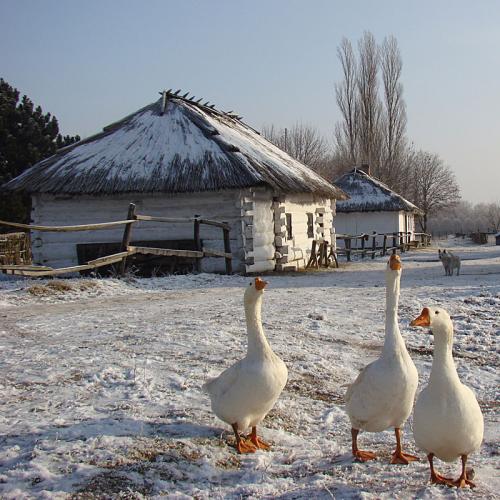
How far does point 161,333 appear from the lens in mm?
Answer: 7398

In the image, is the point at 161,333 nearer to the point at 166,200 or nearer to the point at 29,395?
the point at 29,395

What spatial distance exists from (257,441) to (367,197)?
31.6m

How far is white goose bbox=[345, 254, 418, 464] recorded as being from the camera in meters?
3.98

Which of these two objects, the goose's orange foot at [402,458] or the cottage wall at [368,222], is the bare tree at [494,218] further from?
the goose's orange foot at [402,458]

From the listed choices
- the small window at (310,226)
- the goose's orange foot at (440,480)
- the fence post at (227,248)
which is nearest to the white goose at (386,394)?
the goose's orange foot at (440,480)

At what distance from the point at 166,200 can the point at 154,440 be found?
12782mm

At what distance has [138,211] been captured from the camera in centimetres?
1642

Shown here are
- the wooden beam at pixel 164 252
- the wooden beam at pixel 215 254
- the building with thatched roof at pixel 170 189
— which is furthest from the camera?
the building with thatched roof at pixel 170 189

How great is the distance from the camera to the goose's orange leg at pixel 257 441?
420 cm

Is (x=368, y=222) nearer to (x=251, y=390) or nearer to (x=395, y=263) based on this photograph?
(x=395, y=263)

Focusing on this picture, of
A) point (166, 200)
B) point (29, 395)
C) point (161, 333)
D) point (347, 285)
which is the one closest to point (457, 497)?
point (29, 395)

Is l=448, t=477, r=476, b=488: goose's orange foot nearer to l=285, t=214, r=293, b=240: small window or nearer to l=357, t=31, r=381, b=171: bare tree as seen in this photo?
l=285, t=214, r=293, b=240: small window

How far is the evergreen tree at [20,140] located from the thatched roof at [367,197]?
15.5 m

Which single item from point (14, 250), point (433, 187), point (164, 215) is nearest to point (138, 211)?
point (164, 215)
